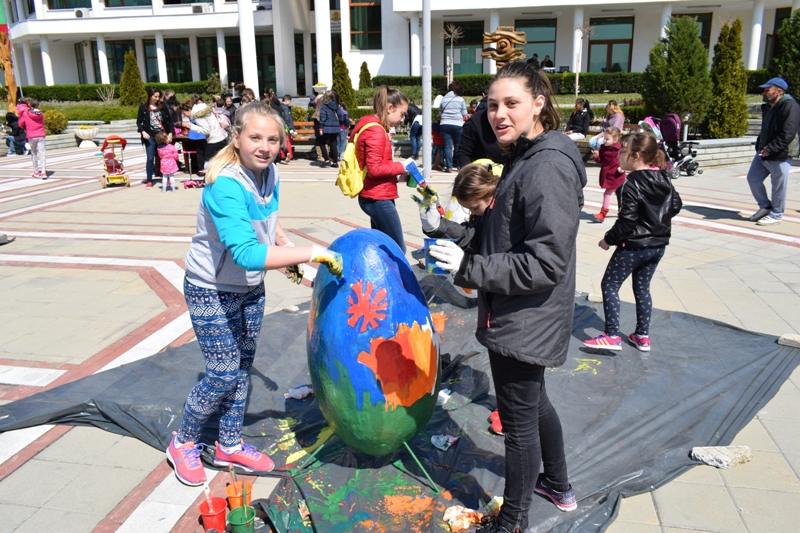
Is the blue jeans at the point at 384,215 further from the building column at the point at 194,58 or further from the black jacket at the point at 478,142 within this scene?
the building column at the point at 194,58

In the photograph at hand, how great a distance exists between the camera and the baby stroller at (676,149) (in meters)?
12.9

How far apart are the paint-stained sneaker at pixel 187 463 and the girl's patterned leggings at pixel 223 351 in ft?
0.16

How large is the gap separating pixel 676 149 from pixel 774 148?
5.16 metres

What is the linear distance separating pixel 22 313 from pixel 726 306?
263 inches

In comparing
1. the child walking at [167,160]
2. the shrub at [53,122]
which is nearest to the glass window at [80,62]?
the shrub at [53,122]

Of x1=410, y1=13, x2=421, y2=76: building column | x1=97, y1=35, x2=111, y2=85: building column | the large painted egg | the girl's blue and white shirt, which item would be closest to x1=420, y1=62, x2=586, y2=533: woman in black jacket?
the large painted egg

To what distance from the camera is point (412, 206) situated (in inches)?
414

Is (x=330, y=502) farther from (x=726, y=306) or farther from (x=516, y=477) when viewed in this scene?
(x=726, y=306)

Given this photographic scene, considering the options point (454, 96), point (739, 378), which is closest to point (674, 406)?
point (739, 378)

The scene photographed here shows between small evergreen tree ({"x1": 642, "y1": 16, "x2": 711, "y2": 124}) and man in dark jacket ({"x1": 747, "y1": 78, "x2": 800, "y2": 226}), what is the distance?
6.55m

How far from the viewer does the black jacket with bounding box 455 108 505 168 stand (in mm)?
5672

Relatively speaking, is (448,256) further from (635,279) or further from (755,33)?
(755,33)

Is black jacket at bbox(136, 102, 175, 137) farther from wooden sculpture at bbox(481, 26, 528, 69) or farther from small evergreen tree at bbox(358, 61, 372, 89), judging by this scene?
small evergreen tree at bbox(358, 61, 372, 89)

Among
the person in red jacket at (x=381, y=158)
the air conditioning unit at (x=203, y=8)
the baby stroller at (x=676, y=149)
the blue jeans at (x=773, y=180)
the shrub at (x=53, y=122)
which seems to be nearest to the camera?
the person in red jacket at (x=381, y=158)
